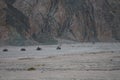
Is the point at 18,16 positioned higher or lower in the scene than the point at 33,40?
higher

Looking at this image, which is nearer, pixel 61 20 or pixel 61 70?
pixel 61 70

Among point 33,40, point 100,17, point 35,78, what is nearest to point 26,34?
point 33,40

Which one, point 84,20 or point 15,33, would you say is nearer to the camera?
point 15,33

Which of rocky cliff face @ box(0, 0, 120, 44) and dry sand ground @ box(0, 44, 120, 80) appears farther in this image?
rocky cliff face @ box(0, 0, 120, 44)

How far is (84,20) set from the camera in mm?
144250

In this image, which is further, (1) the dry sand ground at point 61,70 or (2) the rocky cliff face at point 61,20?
(2) the rocky cliff face at point 61,20

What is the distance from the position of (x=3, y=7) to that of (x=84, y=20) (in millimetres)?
45622

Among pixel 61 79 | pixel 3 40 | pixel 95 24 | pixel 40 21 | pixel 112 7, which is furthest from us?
pixel 112 7

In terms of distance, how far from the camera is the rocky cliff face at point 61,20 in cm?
11238

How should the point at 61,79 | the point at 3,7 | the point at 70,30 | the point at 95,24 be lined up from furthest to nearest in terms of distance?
the point at 95,24, the point at 70,30, the point at 3,7, the point at 61,79

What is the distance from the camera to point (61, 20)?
451 ft

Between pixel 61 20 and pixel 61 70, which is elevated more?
pixel 61 20

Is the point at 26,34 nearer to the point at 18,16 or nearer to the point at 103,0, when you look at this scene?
the point at 18,16

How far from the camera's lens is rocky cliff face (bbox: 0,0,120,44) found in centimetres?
11238
